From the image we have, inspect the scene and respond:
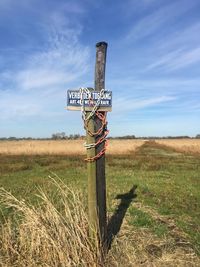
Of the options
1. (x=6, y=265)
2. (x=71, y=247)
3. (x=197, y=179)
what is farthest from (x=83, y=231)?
(x=197, y=179)

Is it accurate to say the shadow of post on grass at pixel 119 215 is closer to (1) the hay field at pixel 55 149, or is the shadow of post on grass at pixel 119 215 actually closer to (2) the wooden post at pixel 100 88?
(2) the wooden post at pixel 100 88

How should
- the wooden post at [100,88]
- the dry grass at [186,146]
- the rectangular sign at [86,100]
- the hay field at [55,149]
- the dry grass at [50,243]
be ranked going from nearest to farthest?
the dry grass at [50,243]
the rectangular sign at [86,100]
the wooden post at [100,88]
the hay field at [55,149]
the dry grass at [186,146]

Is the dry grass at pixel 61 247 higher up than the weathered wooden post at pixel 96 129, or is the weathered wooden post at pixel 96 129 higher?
the weathered wooden post at pixel 96 129

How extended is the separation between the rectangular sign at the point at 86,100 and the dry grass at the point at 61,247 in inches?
47.2

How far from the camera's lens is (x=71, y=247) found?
5105 millimetres

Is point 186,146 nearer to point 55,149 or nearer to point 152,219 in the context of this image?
point 55,149

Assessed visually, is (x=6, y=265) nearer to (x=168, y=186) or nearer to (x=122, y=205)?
(x=122, y=205)

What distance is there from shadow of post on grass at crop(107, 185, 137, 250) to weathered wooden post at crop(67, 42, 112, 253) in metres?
0.92

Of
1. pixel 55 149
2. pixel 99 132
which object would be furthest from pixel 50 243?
pixel 55 149

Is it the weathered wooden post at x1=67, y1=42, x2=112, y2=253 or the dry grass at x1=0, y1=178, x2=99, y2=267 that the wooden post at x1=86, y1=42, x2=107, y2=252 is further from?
the dry grass at x1=0, y1=178, x2=99, y2=267

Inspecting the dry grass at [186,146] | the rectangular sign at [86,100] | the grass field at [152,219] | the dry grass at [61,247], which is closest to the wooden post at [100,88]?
the rectangular sign at [86,100]

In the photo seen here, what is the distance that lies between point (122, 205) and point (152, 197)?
1634 mm

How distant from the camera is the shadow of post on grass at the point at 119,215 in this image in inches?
270

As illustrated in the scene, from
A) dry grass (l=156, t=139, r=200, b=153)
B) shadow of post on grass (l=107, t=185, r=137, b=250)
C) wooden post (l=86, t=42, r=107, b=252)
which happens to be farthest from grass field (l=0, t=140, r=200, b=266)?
dry grass (l=156, t=139, r=200, b=153)
